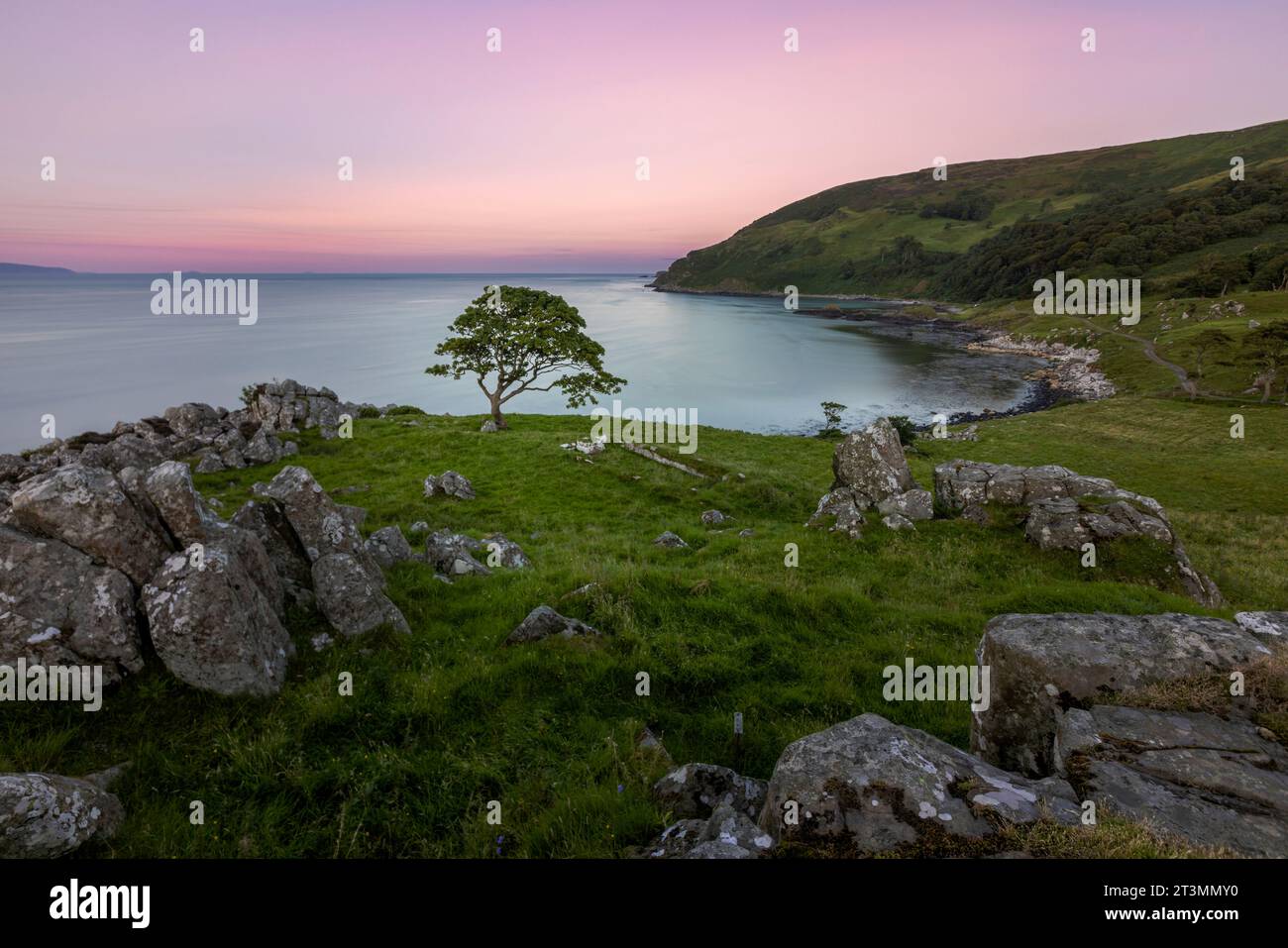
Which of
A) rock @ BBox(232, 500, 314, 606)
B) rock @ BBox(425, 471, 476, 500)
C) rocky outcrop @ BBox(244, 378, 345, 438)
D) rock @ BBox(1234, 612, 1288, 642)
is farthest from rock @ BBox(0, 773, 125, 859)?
rocky outcrop @ BBox(244, 378, 345, 438)

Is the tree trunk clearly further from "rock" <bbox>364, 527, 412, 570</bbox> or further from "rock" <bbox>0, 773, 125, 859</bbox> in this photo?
"rock" <bbox>0, 773, 125, 859</bbox>

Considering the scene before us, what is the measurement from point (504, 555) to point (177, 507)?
7.84m

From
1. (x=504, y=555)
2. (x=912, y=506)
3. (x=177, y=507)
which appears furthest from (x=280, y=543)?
(x=912, y=506)

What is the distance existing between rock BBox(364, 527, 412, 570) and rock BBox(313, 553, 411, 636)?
2.59 m

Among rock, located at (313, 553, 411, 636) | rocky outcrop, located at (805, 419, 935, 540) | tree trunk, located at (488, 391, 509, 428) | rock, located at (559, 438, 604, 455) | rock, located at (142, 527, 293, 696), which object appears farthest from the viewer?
tree trunk, located at (488, 391, 509, 428)

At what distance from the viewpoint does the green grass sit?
593 centimetres

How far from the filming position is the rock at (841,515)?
18.5 m

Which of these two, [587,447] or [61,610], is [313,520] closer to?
[61,610]

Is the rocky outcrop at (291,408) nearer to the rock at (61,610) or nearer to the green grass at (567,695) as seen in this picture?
the green grass at (567,695)

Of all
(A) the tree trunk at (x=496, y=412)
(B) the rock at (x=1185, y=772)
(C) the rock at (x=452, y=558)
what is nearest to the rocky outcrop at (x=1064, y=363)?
(A) the tree trunk at (x=496, y=412)

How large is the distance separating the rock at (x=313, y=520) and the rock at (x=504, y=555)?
4.20 metres

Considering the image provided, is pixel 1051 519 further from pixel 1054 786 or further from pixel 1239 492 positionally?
pixel 1239 492

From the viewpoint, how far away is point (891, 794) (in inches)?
190
